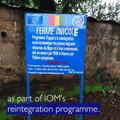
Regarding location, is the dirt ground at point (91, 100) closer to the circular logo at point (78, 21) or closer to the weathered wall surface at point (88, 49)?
the weathered wall surface at point (88, 49)

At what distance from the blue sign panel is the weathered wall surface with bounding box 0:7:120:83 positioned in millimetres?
949

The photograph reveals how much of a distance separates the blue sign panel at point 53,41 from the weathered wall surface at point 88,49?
0.95 metres

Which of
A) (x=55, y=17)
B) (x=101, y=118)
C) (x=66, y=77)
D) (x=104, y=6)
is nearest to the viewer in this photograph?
(x=55, y=17)

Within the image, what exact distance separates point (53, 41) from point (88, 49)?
5.83 feet

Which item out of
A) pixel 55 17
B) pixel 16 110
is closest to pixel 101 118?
pixel 16 110

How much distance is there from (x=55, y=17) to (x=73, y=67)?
3.07 ft

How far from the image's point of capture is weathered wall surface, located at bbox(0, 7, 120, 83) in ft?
25.0

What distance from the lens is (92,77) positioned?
8625 mm

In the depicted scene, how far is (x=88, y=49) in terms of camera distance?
8.44 m

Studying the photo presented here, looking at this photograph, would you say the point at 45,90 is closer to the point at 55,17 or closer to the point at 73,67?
the point at 73,67

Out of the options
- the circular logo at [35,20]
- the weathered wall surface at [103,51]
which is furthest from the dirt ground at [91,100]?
the circular logo at [35,20]

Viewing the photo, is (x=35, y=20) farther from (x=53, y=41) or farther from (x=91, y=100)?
(x=91, y=100)

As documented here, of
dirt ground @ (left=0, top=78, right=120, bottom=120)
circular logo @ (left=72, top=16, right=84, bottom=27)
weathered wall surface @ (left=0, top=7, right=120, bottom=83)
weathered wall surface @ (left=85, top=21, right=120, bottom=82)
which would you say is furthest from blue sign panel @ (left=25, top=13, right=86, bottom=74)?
weathered wall surface @ (left=85, top=21, right=120, bottom=82)

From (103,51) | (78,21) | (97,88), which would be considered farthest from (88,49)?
(78,21)
